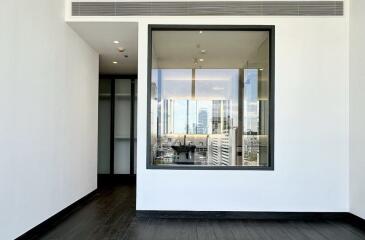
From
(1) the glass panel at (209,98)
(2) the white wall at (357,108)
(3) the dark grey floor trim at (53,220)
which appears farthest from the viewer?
(1) the glass panel at (209,98)

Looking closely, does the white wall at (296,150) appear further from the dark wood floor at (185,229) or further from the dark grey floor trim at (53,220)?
the dark grey floor trim at (53,220)

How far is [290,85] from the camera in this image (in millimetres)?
4758

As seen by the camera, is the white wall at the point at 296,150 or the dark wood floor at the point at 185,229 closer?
the dark wood floor at the point at 185,229

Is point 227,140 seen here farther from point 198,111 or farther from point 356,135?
point 356,135

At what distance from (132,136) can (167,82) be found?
2620 millimetres

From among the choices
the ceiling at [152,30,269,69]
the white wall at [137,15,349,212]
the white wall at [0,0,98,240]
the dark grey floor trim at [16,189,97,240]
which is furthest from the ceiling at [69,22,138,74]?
the dark grey floor trim at [16,189,97,240]

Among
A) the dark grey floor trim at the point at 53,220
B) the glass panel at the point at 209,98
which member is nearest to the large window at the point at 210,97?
the glass panel at the point at 209,98

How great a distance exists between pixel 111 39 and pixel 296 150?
373 cm

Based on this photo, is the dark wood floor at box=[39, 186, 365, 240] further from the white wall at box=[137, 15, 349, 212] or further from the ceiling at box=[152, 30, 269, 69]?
the ceiling at box=[152, 30, 269, 69]

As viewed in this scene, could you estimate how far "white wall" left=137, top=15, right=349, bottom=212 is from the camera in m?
4.70

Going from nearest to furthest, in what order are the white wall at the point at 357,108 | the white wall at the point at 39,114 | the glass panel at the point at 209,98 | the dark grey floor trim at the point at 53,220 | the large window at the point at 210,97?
1. the white wall at the point at 39,114
2. the dark grey floor trim at the point at 53,220
3. the white wall at the point at 357,108
4. the large window at the point at 210,97
5. the glass panel at the point at 209,98

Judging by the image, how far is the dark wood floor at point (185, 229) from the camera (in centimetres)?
391

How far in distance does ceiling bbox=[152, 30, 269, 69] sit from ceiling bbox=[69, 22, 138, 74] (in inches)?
22.4

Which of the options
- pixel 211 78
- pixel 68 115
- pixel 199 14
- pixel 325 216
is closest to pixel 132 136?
pixel 211 78
